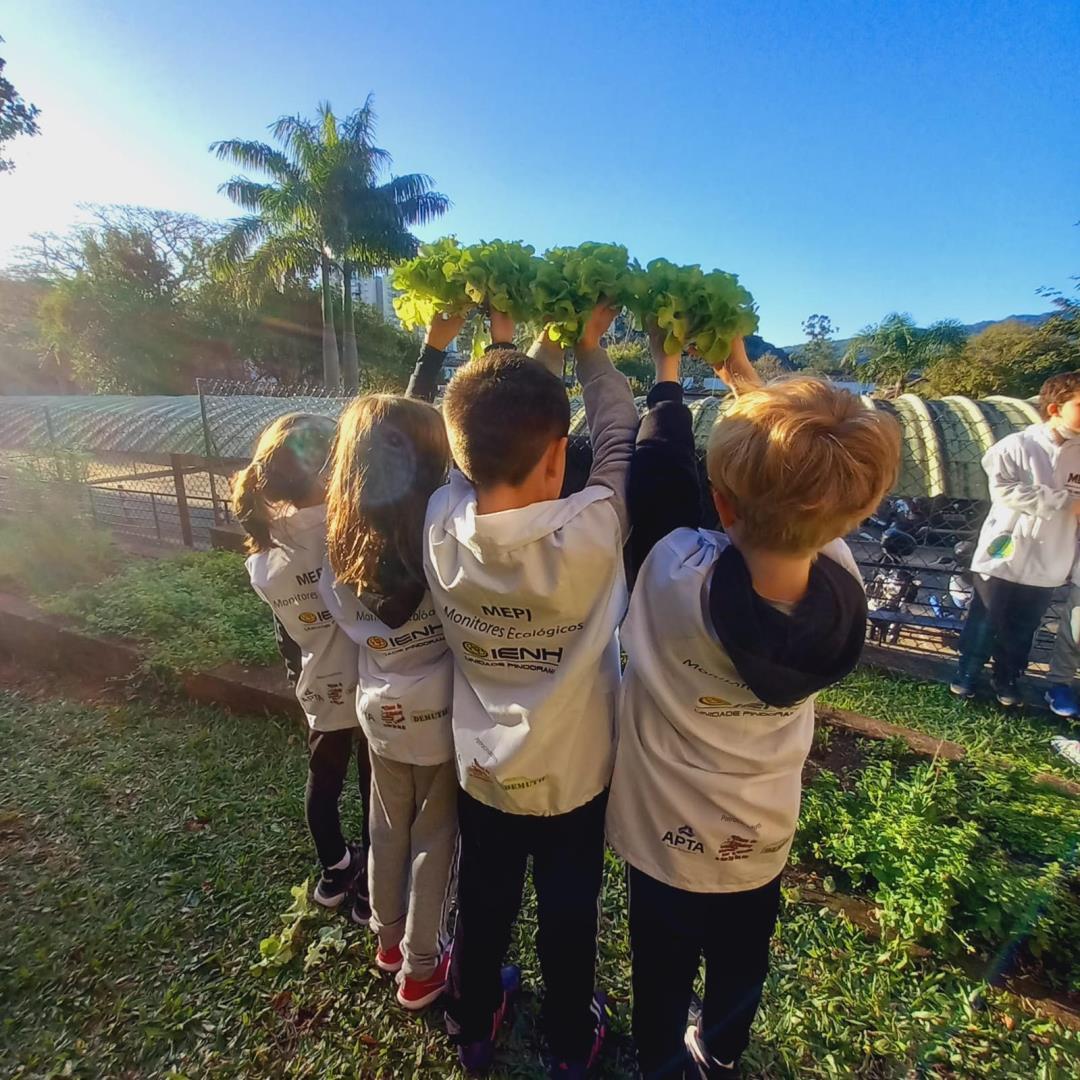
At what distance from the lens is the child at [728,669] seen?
1.18 meters

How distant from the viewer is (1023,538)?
3844 millimetres

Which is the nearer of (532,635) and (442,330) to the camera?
(532,635)

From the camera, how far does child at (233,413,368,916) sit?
209 cm

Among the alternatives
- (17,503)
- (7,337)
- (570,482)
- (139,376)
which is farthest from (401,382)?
(570,482)

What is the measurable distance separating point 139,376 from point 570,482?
35846mm

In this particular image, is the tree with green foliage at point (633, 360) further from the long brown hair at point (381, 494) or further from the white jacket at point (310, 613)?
the long brown hair at point (381, 494)

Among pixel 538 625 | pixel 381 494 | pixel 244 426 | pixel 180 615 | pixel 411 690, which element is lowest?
A: pixel 180 615

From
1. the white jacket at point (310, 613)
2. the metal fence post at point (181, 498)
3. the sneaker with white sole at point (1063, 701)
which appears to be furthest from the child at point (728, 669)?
the metal fence post at point (181, 498)

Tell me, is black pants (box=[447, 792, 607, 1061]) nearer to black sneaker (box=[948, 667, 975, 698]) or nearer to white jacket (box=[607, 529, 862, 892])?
white jacket (box=[607, 529, 862, 892])

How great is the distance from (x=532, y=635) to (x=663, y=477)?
1.62ft

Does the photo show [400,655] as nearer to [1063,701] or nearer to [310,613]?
[310,613]

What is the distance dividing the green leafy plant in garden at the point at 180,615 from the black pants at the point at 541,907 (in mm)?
2793

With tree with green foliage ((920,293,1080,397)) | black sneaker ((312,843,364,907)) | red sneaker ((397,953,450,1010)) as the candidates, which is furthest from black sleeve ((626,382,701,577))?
tree with green foliage ((920,293,1080,397))

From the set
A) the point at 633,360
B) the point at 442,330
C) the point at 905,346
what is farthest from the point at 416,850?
the point at 905,346
